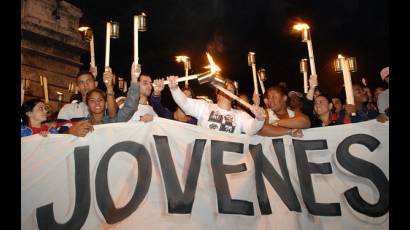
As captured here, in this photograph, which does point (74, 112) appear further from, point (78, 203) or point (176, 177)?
point (176, 177)

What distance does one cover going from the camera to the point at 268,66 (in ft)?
60.8

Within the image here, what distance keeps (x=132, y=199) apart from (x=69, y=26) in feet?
31.5

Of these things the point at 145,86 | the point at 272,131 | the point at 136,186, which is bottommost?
the point at 136,186

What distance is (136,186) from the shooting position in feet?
12.8

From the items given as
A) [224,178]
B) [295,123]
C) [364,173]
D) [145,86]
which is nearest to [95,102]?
[145,86]

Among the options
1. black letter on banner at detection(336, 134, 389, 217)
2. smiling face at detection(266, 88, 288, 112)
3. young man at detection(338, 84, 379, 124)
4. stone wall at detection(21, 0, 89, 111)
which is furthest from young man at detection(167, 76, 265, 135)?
stone wall at detection(21, 0, 89, 111)

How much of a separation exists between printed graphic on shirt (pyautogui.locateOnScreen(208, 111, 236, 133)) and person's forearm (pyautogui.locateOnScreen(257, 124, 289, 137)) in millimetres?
378

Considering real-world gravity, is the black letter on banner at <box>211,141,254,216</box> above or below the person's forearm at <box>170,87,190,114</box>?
below

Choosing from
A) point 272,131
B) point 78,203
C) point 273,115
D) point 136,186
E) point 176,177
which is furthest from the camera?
point 273,115

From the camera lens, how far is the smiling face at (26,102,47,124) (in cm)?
435

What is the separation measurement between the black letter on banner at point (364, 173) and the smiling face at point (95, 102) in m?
2.72

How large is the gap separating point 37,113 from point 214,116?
6.70 feet

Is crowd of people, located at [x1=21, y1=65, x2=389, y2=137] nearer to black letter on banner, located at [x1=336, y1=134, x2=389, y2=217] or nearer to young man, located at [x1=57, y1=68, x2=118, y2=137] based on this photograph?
young man, located at [x1=57, y1=68, x2=118, y2=137]

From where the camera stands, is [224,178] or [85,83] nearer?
[224,178]
